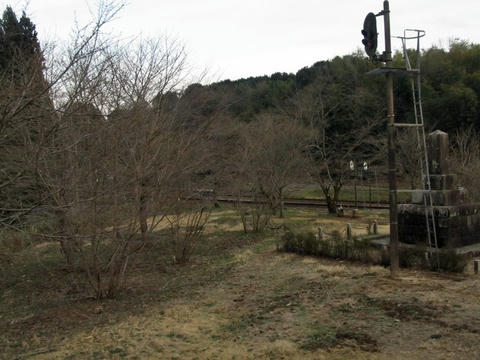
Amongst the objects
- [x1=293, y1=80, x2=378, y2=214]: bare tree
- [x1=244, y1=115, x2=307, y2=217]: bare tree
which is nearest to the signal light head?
[x1=244, y1=115, x2=307, y2=217]: bare tree

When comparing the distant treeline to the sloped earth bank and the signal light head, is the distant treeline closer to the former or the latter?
the signal light head

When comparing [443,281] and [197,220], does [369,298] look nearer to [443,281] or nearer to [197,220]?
[443,281]

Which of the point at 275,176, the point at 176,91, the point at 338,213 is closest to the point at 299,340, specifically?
the point at 176,91

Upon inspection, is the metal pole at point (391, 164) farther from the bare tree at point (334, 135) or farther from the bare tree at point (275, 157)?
the bare tree at point (334, 135)

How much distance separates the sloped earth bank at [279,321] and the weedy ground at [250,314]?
15mm

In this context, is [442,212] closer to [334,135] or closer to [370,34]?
[370,34]

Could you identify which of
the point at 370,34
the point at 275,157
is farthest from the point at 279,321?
the point at 275,157

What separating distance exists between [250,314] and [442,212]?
5.96 m

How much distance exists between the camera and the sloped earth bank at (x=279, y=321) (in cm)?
515

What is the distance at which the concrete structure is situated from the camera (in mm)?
10430

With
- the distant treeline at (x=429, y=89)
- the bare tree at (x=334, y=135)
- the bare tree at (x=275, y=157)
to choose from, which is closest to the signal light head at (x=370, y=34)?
the bare tree at (x=275, y=157)

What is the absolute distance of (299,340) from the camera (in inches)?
213

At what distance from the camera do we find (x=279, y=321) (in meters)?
6.17

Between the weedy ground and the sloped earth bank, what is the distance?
0.05 ft
